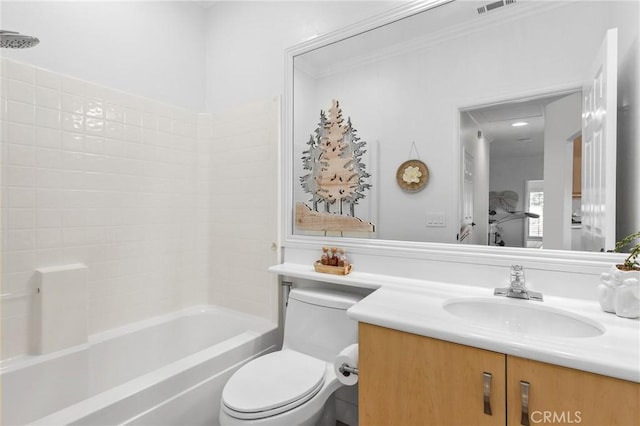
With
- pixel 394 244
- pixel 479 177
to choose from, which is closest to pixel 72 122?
pixel 394 244

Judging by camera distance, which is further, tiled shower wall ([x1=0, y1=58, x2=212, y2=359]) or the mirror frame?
tiled shower wall ([x1=0, y1=58, x2=212, y2=359])

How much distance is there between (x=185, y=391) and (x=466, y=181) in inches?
62.5

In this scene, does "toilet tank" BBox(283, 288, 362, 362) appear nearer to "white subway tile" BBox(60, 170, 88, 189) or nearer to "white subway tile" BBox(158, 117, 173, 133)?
"white subway tile" BBox(60, 170, 88, 189)

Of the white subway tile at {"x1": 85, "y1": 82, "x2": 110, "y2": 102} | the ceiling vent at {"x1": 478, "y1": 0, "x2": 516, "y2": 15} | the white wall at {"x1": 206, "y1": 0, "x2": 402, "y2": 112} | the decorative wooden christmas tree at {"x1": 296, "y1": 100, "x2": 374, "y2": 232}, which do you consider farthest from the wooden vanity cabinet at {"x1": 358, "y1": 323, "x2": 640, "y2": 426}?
the white subway tile at {"x1": 85, "y1": 82, "x2": 110, "y2": 102}

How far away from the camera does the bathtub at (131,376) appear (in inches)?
47.4

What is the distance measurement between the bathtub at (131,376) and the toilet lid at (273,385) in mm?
263

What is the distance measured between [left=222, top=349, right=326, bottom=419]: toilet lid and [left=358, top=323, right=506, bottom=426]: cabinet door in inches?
12.1

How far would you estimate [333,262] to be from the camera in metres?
1.64

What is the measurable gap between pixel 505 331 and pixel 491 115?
909mm

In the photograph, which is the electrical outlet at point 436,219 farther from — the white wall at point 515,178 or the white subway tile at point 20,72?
the white subway tile at point 20,72

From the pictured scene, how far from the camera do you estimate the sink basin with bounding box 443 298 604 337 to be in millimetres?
998

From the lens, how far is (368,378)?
1010 mm

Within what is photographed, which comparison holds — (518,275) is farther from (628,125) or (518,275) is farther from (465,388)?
(628,125)

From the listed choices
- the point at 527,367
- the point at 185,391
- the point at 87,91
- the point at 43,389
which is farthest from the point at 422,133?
the point at 43,389
